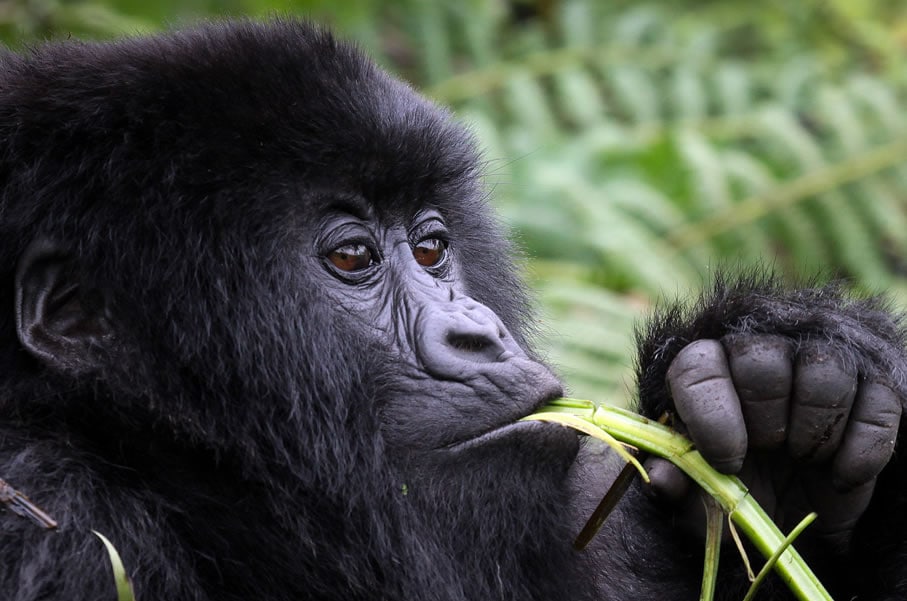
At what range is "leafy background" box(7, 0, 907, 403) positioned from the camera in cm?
513

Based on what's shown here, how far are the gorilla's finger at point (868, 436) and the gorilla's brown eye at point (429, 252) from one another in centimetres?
82

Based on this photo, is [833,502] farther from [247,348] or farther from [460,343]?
[247,348]

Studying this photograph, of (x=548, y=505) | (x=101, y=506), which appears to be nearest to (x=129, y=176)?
(x=101, y=506)

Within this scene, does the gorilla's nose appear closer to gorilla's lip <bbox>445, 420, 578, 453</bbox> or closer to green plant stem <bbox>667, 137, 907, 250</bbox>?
gorilla's lip <bbox>445, 420, 578, 453</bbox>

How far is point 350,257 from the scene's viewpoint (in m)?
2.12

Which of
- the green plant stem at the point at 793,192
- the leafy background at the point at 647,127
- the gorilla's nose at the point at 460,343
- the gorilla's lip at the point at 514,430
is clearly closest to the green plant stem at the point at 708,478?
the gorilla's lip at the point at 514,430

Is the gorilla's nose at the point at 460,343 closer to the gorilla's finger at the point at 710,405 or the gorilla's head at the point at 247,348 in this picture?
the gorilla's head at the point at 247,348

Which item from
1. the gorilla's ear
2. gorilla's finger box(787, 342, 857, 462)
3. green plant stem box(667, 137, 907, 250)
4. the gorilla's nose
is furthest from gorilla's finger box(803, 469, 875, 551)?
green plant stem box(667, 137, 907, 250)

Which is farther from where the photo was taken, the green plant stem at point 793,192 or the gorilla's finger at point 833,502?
the green plant stem at point 793,192

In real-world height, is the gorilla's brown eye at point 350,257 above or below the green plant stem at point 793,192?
below

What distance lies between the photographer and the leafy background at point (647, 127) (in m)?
5.13

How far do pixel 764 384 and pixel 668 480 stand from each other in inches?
10.9

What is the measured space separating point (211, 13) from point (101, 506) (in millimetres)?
4384

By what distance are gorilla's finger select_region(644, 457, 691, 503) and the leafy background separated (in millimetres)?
2157
